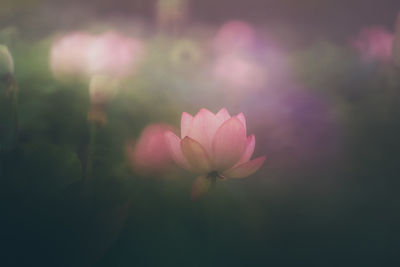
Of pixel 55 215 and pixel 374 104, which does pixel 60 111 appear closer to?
pixel 55 215

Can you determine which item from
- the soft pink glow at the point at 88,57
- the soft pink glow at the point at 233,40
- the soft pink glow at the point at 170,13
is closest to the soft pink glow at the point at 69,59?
the soft pink glow at the point at 88,57

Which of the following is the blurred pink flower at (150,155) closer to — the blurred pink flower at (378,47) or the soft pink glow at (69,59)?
the soft pink glow at (69,59)

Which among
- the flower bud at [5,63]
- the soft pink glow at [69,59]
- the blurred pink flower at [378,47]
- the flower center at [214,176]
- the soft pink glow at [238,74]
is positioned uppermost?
the blurred pink flower at [378,47]

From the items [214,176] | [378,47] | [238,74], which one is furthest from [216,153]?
[378,47]

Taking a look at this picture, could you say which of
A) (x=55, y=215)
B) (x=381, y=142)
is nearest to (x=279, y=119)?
(x=381, y=142)

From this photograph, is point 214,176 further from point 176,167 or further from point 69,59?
point 69,59

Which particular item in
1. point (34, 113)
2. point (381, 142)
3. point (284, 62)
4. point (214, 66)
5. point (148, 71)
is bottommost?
point (34, 113)

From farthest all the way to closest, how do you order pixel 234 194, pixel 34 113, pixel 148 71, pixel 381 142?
1. pixel 148 71
2. pixel 381 142
3. pixel 34 113
4. pixel 234 194
